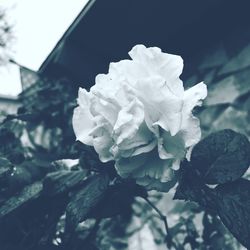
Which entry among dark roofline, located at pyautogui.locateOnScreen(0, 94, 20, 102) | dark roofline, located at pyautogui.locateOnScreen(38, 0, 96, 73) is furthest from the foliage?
dark roofline, located at pyautogui.locateOnScreen(0, 94, 20, 102)

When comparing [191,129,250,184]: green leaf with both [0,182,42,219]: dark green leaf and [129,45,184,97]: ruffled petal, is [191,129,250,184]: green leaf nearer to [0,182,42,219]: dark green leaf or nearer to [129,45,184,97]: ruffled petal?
[129,45,184,97]: ruffled petal

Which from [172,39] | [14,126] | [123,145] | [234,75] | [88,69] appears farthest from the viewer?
[88,69]

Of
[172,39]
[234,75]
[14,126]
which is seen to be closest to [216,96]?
[234,75]

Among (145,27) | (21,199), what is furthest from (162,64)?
(145,27)

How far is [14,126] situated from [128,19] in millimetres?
752

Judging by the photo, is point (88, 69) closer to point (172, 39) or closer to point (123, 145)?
point (172, 39)

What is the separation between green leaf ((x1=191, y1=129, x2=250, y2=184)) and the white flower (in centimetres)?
10

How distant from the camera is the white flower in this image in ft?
1.92

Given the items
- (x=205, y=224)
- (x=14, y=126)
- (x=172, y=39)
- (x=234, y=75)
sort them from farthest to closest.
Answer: (x=172, y=39) < (x=234, y=75) < (x=14, y=126) < (x=205, y=224)

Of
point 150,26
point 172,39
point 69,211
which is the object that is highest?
point 69,211

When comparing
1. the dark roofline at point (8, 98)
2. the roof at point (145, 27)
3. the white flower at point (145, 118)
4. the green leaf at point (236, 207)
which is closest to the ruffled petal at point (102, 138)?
the white flower at point (145, 118)

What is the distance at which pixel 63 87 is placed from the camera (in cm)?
223

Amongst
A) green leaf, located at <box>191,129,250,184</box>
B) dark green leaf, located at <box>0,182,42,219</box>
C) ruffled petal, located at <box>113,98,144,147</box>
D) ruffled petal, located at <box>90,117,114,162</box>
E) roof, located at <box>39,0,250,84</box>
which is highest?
ruffled petal, located at <box>113,98,144,147</box>

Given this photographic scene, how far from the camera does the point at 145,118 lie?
607 millimetres
